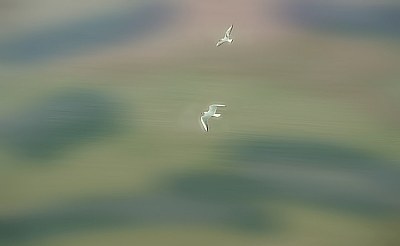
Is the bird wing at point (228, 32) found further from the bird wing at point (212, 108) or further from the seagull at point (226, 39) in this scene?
the bird wing at point (212, 108)

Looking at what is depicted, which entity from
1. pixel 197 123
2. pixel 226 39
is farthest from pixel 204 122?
pixel 226 39

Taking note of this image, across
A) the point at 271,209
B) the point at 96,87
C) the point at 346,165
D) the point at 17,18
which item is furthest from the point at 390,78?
the point at 17,18

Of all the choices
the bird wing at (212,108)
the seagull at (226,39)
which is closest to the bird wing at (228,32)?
the seagull at (226,39)

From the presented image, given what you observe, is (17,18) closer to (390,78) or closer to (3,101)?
(3,101)

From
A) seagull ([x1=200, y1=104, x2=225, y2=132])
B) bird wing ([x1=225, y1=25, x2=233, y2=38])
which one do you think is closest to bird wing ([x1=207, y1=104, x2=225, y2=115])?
seagull ([x1=200, y1=104, x2=225, y2=132])

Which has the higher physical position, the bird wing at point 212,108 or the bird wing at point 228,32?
the bird wing at point 228,32

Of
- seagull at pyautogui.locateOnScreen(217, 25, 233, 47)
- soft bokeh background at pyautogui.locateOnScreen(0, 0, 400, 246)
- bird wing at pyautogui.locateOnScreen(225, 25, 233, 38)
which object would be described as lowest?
soft bokeh background at pyautogui.locateOnScreen(0, 0, 400, 246)

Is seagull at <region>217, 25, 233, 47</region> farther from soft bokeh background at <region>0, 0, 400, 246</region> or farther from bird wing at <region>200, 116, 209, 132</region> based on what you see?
bird wing at <region>200, 116, 209, 132</region>

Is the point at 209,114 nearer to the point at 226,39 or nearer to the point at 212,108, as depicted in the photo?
the point at 212,108

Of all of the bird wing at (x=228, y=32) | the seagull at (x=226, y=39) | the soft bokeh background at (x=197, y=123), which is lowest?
the soft bokeh background at (x=197, y=123)
